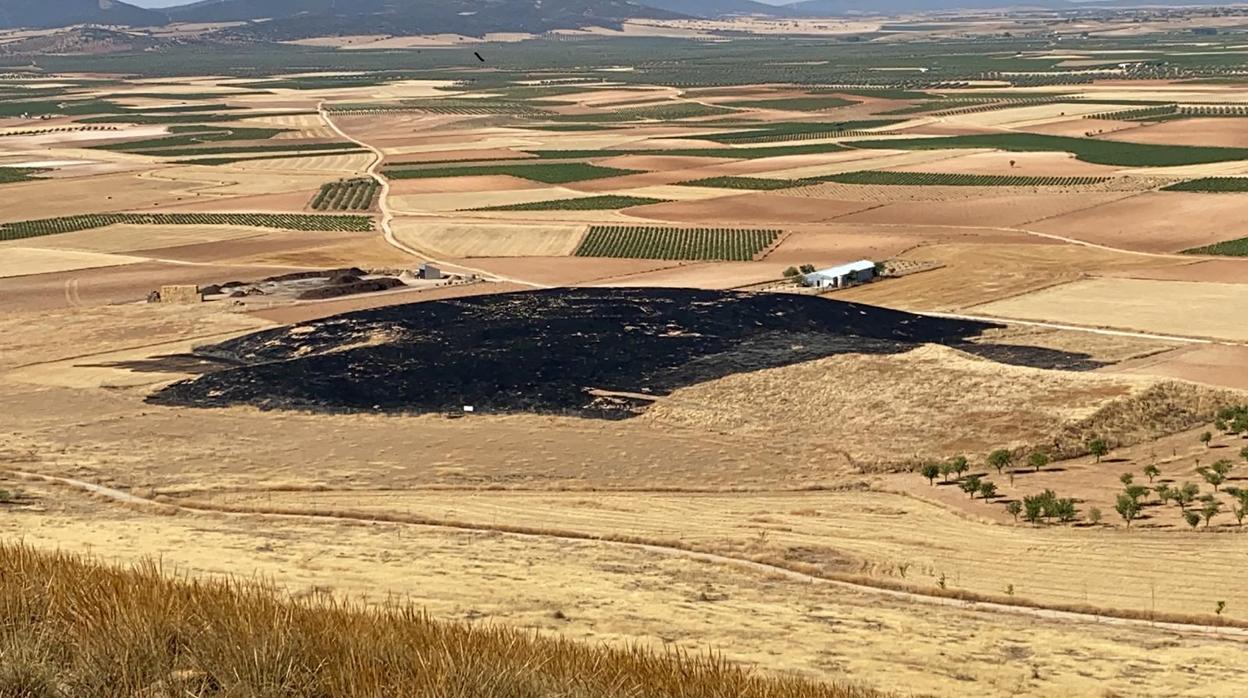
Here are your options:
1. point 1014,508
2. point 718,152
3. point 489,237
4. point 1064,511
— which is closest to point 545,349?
point 1014,508

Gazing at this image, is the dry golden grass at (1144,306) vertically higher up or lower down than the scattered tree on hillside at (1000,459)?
lower down

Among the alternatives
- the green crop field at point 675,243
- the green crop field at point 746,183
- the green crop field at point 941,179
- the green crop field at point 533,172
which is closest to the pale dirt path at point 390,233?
the green crop field at point 533,172

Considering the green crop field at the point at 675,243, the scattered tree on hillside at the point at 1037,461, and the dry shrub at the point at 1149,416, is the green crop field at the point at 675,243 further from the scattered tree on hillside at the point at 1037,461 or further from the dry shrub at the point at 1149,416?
the scattered tree on hillside at the point at 1037,461

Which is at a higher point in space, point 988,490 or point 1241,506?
point 1241,506

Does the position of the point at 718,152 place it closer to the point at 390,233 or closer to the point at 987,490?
the point at 390,233

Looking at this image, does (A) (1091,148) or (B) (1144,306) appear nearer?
(B) (1144,306)

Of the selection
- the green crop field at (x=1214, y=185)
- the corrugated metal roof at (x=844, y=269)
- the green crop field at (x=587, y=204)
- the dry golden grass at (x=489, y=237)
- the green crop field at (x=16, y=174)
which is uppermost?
the corrugated metal roof at (x=844, y=269)

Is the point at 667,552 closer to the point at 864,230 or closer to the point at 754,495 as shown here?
the point at 754,495
